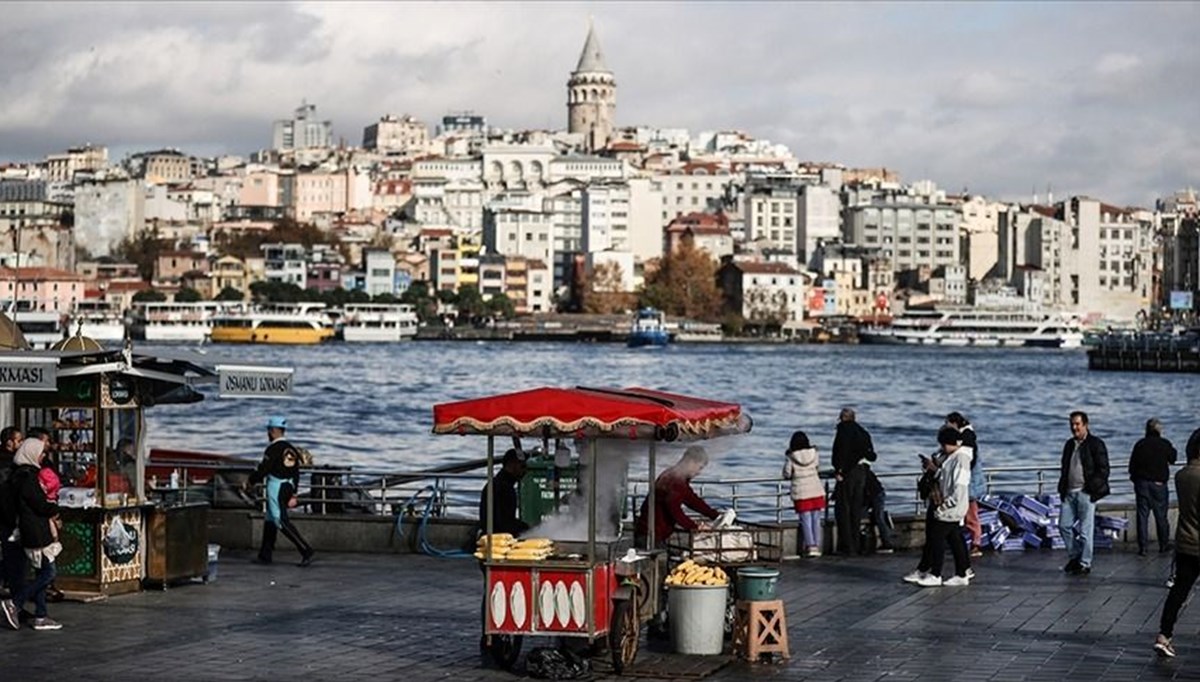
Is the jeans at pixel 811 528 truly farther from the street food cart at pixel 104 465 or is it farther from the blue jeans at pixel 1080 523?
the street food cart at pixel 104 465

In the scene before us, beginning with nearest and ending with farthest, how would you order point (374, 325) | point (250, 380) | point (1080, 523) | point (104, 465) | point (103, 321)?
point (104, 465) → point (250, 380) → point (1080, 523) → point (103, 321) → point (374, 325)

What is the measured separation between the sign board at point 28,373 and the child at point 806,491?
6059mm

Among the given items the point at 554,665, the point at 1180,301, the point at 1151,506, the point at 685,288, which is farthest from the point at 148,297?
the point at 554,665

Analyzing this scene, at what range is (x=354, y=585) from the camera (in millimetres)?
15797

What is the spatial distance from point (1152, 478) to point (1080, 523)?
54.2 inches

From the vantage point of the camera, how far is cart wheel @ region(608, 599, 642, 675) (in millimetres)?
11906

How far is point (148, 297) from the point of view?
170375mm

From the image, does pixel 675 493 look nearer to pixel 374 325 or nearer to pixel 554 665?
pixel 554 665

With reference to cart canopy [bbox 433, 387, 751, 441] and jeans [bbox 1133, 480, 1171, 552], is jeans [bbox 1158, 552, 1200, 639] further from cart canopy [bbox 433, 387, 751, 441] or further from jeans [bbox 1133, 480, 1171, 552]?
jeans [bbox 1133, 480, 1171, 552]

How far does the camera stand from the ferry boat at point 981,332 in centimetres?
17788

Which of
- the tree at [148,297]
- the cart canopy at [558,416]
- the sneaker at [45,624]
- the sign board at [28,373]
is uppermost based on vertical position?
the tree at [148,297]

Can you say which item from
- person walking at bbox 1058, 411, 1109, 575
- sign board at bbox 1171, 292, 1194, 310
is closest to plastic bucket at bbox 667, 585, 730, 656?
person walking at bbox 1058, 411, 1109, 575

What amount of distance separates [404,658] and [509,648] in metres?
0.67

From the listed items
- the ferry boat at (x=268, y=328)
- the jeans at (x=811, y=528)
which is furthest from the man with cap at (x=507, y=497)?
the ferry boat at (x=268, y=328)
